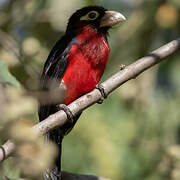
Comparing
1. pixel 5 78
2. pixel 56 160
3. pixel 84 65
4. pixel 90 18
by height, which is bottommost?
pixel 56 160

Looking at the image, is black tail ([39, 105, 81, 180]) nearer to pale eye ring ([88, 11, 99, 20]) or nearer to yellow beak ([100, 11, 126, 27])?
yellow beak ([100, 11, 126, 27])

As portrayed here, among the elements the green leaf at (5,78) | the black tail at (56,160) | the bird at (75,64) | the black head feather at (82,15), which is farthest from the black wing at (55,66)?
the green leaf at (5,78)

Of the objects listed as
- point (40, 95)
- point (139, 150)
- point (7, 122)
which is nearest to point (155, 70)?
point (139, 150)

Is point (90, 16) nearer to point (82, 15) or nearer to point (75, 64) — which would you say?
point (82, 15)

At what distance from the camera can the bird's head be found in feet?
14.0

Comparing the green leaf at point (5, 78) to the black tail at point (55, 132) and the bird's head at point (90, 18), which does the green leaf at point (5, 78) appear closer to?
the black tail at point (55, 132)

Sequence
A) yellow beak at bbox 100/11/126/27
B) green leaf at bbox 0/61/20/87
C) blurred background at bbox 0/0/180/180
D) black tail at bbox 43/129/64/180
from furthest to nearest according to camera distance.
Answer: yellow beak at bbox 100/11/126/27, blurred background at bbox 0/0/180/180, black tail at bbox 43/129/64/180, green leaf at bbox 0/61/20/87

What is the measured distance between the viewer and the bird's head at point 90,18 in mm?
4254

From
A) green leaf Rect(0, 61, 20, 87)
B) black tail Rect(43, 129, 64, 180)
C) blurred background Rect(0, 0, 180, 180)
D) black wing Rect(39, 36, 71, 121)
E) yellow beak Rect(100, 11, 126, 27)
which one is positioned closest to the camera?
green leaf Rect(0, 61, 20, 87)

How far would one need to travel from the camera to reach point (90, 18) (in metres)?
4.35

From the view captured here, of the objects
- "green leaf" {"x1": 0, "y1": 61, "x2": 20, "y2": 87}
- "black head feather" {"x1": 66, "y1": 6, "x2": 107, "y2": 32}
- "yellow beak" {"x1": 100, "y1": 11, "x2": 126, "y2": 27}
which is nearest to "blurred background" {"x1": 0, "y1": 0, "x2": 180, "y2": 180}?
"black head feather" {"x1": 66, "y1": 6, "x2": 107, "y2": 32}

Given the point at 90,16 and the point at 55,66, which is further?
the point at 90,16

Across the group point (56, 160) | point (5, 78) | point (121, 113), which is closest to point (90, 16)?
point (121, 113)

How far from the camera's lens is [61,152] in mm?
3842
